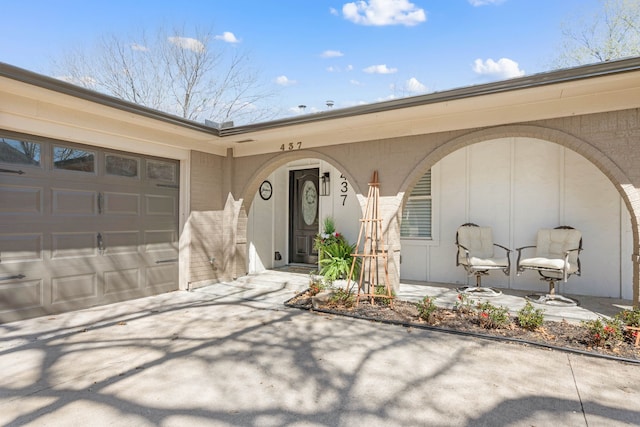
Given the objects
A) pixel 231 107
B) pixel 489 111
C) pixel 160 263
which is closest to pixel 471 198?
pixel 489 111

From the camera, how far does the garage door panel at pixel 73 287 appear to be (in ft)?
14.2

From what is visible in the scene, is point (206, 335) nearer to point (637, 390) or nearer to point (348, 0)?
point (637, 390)

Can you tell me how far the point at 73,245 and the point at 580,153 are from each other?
20.7 ft

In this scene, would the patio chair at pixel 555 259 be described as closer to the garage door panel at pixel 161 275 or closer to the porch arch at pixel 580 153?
the porch arch at pixel 580 153

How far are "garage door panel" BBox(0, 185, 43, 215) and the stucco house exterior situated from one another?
0.04 feet

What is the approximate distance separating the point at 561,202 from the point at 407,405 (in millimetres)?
4641

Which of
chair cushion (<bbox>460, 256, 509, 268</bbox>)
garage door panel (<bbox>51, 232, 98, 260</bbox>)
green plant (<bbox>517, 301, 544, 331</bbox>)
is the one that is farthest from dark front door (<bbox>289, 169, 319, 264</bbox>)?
green plant (<bbox>517, 301, 544, 331</bbox>)

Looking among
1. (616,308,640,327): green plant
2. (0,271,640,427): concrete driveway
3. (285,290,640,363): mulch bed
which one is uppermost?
(616,308,640,327): green plant

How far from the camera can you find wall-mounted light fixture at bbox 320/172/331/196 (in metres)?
7.39

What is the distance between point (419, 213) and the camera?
6.57 meters

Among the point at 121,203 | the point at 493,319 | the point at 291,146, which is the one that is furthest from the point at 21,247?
the point at 493,319

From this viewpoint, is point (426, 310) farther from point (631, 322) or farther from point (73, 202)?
point (73, 202)

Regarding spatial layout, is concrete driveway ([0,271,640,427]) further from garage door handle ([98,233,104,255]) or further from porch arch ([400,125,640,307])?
porch arch ([400,125,640,307])

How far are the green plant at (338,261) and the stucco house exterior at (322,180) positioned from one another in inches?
22.8
